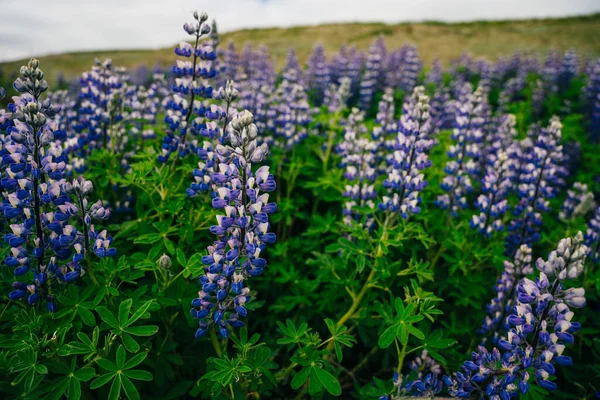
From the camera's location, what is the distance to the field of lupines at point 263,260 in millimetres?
2188

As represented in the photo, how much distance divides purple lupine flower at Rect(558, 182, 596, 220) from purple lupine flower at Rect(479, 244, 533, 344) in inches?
65.0

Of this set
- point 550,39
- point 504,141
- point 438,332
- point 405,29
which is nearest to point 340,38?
point 405,29

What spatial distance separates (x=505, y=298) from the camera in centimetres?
319

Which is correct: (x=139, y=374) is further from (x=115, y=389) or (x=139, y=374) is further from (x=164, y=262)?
(x=164, y=262)

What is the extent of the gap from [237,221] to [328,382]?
1.07m

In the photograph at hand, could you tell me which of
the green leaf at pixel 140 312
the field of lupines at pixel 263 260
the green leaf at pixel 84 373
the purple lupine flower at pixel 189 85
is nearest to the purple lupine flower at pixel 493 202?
the field of lupines at pixel 263 260

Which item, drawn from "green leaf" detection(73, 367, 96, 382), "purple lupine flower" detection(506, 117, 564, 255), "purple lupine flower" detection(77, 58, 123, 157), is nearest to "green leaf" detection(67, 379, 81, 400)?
"green leaf" detection(73, 367, 96, 382)

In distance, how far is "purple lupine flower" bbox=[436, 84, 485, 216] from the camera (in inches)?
148

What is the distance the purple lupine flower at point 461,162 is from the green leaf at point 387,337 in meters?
1.55

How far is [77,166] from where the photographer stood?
3508 mm

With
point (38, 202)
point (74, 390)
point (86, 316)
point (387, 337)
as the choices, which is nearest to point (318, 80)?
point (387, 337)

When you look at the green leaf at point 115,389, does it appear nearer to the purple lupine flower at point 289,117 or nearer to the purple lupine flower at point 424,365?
the purple lupine flower at point 424,365

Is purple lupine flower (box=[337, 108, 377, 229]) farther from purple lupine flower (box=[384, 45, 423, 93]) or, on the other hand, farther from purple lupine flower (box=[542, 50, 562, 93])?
purple lupine flower (box=[542, 50, 562, 93])

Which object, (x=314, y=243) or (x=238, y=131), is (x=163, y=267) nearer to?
(x=238, y=131)
